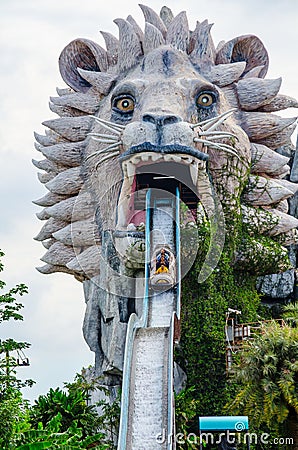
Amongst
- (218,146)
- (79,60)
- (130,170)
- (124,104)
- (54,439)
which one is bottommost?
(54,439)

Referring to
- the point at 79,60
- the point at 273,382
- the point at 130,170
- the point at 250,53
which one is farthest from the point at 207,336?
the point at 79,60

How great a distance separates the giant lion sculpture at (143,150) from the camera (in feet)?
45.3

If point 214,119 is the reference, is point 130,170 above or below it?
below

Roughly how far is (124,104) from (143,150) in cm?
166

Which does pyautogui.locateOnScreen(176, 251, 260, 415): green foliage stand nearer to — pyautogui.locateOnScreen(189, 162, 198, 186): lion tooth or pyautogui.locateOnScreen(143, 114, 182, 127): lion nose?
pyautogui.locateOnScreen(189, 162, 198, 186): lion tooth

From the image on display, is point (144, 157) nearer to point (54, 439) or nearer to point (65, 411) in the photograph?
point (65, 411)

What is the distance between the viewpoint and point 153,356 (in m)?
11.7

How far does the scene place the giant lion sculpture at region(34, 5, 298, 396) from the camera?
45.3 ft

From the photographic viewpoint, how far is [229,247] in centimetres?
1448

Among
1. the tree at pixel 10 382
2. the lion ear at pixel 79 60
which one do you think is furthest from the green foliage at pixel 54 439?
the lion ear at pixel 79 60

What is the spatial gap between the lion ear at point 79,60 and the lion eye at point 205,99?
2425 mm

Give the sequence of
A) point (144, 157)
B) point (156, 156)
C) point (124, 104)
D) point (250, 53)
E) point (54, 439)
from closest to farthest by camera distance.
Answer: point (54, 439) < point (156, 156) < point (144, 157) < point (124, 104) < point (250, 53)

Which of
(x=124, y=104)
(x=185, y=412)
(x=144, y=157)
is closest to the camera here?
(x=185, y=412)

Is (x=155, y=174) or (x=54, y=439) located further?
(x=155, y=174)
